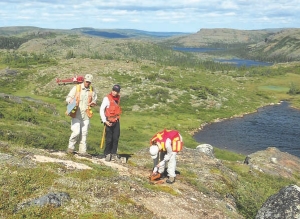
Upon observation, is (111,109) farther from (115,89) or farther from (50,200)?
(50,200)

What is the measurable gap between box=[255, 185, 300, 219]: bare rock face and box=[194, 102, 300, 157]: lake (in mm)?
45453

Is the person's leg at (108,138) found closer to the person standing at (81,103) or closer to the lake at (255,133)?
the person standing at (81,103)

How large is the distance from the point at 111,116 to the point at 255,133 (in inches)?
2464

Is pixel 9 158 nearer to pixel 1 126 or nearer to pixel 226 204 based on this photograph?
pixel 226 204

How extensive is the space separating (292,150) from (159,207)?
57.9 meters

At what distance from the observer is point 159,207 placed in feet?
46.4

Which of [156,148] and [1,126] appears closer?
[156,148]

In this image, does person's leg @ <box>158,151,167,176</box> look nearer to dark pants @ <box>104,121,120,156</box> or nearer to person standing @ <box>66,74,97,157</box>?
dark pants @ <box>104,121,120,156</box>

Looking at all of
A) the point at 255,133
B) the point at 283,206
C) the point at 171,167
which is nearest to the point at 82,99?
the point at 171,167

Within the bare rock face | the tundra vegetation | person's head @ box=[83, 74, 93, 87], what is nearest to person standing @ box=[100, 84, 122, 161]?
person's head @ box=[83, 74, 93, 87]

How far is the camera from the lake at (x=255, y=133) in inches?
2569

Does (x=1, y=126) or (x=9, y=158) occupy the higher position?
(x=9, y=158)

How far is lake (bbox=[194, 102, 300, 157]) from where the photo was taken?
214 feet

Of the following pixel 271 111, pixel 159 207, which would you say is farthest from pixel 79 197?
pixel 271 111
